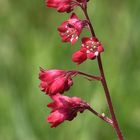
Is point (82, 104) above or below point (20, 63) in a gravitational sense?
below

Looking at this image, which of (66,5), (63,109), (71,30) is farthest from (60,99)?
(66,5)

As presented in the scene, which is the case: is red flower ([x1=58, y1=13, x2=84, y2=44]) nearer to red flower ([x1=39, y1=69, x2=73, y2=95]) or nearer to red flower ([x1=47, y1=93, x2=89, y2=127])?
red flower ([x1=39, y1=69, x2=73, y2=95])

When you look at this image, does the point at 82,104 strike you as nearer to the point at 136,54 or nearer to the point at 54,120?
the point at 54,120

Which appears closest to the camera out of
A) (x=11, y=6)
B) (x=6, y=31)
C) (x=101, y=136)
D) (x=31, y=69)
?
(x=101, y=136)

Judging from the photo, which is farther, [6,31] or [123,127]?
[6,31]

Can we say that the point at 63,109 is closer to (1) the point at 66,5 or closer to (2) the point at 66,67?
(1) the point at 66,5

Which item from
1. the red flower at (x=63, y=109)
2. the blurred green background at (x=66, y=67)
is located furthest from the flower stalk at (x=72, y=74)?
the blurred green background at (x=66, y=67)

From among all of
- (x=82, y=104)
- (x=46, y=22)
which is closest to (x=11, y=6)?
(x=46, y=22)

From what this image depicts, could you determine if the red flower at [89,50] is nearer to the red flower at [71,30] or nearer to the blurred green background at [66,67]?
the red flower at [71,30]
